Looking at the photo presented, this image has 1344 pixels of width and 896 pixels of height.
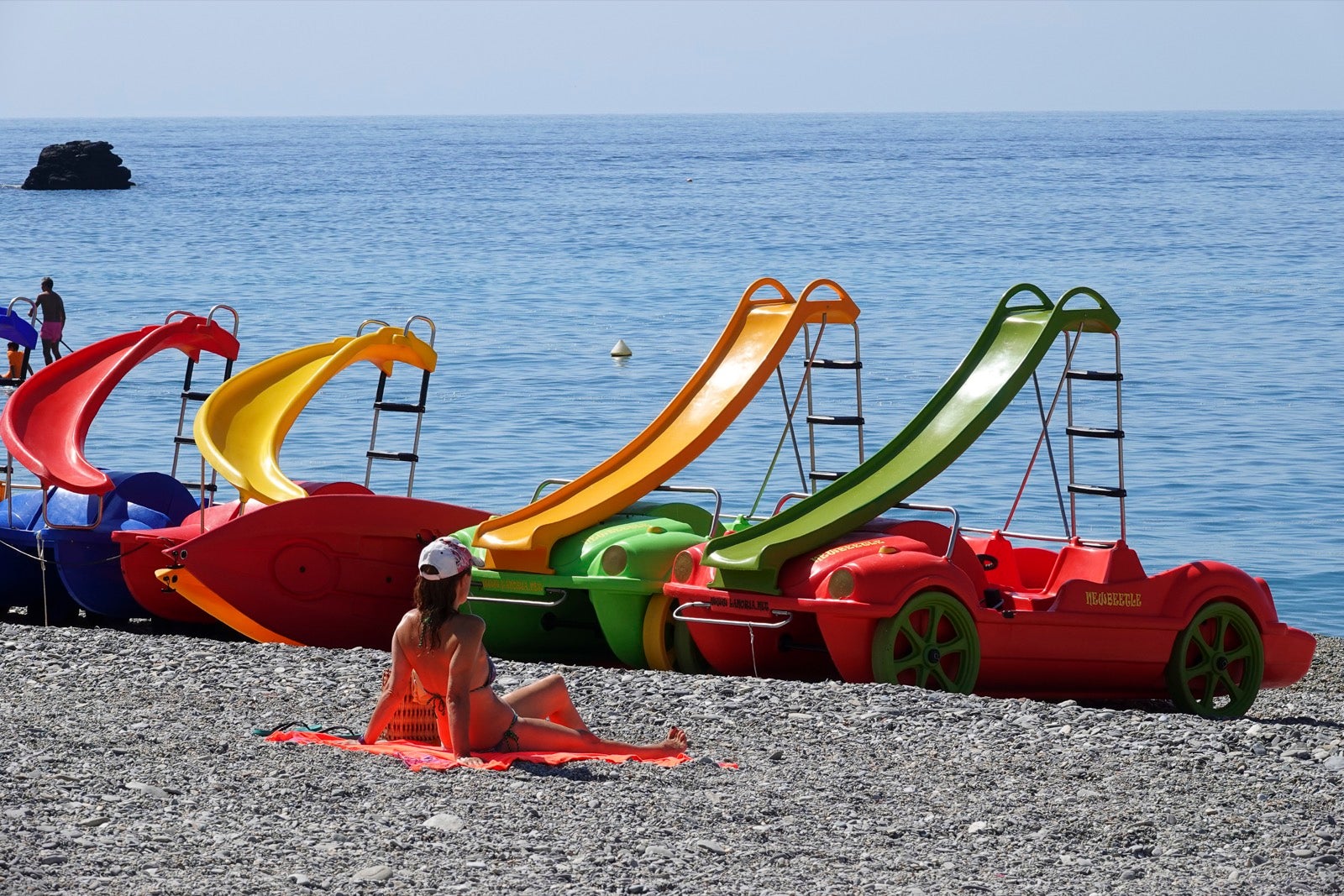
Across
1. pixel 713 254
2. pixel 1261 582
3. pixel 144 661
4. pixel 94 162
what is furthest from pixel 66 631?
pixel 94 162

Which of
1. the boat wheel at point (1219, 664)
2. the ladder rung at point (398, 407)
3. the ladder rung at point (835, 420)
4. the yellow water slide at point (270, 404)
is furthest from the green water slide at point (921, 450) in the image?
the ladder rung at point (398, 407)

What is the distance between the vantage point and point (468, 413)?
93.9 feet

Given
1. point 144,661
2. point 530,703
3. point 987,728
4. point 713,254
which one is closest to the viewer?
point 530,703

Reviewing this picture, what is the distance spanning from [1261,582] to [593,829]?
196 inches

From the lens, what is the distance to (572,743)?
7.09 m

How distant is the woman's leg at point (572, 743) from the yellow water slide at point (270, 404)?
3726 mm

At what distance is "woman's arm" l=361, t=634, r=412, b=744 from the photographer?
6957 mm

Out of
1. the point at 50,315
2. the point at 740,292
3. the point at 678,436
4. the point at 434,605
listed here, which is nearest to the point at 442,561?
the point at 434,605

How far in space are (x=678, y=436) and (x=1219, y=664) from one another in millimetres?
3005

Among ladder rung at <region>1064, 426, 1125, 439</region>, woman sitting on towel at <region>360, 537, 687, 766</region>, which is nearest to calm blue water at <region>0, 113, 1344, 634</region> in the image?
ladder rung at <region>1064, 426, 1125, 439</region>

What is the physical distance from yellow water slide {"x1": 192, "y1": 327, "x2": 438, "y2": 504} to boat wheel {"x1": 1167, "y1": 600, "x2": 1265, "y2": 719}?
4505 millimetres

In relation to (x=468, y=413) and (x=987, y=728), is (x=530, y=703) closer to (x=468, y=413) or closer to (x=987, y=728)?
(x=987, y=728)

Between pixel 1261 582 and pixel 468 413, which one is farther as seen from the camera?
pixel 468 413

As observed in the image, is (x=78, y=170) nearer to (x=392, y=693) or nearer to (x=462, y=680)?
(x=392, y=693)
